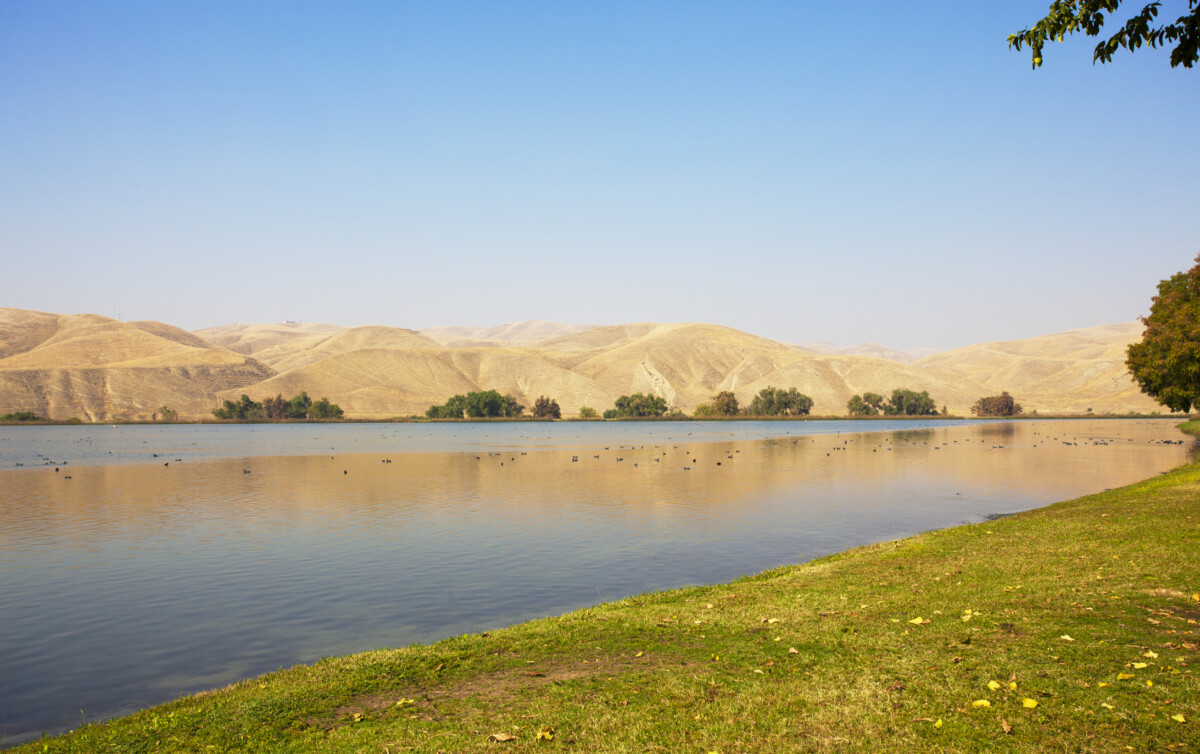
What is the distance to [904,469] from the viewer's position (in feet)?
221

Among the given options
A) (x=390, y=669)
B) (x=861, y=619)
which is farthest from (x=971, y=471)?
(x=390, y=669)

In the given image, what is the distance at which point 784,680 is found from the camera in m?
12.1

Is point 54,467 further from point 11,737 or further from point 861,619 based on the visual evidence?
point 861,619

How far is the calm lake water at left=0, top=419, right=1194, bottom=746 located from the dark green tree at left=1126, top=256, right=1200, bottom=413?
6.64m

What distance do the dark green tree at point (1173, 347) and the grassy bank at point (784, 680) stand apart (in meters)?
50.7

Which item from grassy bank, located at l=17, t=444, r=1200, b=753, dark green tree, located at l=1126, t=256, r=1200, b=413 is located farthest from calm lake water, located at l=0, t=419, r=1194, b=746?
dark green tree, located at l=1126, t=256, r=1200, b=413

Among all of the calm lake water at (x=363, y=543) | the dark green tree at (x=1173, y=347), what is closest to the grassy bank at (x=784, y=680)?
the calm lake water at (x=363, y=543)

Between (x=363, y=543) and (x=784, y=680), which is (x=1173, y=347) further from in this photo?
(x=784, y=680)

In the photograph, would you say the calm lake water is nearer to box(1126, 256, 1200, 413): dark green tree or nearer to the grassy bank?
the grassy bank

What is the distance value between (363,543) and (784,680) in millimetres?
24962

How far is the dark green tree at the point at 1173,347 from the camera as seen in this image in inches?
2357

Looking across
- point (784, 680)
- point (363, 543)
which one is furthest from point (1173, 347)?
point (784, 680)

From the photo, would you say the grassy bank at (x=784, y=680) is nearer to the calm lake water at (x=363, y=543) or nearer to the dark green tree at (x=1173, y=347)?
the calm lake water at (x=363, y=543)

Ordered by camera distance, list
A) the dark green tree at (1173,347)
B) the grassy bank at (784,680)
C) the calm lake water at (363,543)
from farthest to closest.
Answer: the dark green tree at (1173,347)
the calm lake water at (363,543)
the grassy bank at (784,680)
